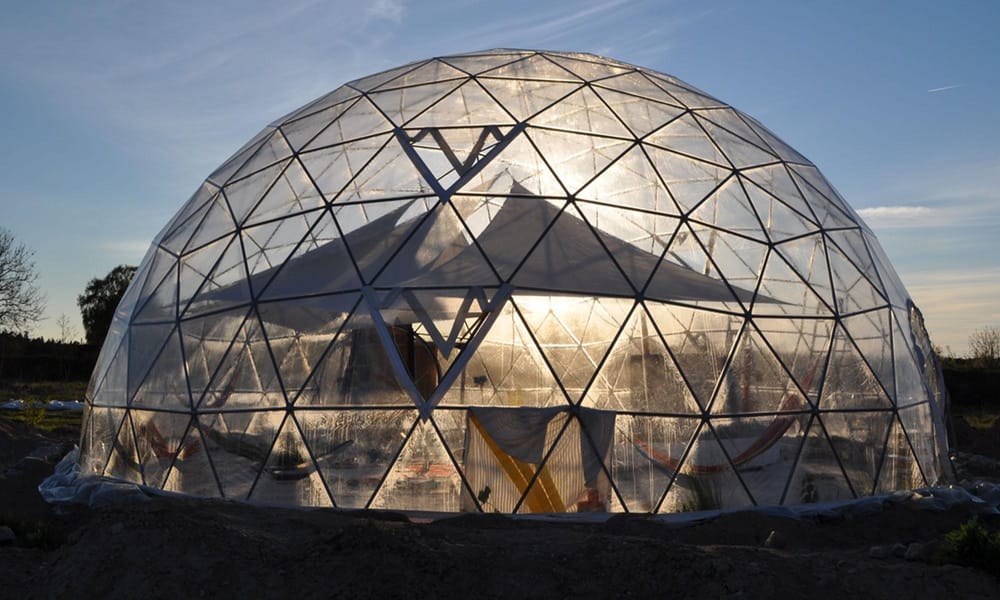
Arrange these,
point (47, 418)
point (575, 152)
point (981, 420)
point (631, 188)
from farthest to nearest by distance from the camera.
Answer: point (981, 420) → point (47, 418) → point (575, 152) → point (631, 188)

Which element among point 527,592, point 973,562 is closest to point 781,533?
point 973,562

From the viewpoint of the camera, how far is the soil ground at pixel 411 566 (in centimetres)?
727

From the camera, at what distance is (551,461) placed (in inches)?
429

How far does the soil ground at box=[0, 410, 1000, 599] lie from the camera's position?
7.27m

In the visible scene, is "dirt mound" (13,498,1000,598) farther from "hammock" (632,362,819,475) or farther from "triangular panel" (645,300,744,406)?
"triangular panel" (645,300,744,406)

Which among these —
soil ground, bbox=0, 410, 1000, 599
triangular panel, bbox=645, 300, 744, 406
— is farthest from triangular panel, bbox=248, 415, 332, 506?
triangular panel, bbox=645, 300, 744, 406

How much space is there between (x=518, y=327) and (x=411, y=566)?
453 cm

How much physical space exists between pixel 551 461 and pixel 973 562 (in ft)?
15.3

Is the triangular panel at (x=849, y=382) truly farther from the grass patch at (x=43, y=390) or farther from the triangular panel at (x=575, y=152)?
the grass patch at (x=43, y=390)

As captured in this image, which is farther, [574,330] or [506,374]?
[574,330]

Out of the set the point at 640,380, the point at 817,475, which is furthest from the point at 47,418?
the point at 817,475

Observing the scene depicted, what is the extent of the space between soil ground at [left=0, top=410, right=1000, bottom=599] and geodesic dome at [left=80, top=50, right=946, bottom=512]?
1.93 meters

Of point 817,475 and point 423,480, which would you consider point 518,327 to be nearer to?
point 423,480

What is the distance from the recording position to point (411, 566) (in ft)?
24.6
